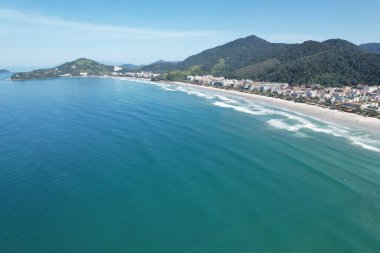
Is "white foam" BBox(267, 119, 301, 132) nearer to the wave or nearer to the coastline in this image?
the wave

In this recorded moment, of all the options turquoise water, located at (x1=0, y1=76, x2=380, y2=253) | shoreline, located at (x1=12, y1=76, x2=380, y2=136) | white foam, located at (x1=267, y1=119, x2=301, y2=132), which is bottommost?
turquoise water, located at (x1=0, y1=76, x2=380, y2=253)

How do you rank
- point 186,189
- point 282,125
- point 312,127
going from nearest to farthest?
point 186,189 → point 312,127 → point 282,125

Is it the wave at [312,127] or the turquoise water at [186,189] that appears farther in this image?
the wave at [312,127]

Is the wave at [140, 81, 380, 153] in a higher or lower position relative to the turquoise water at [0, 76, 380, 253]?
higher

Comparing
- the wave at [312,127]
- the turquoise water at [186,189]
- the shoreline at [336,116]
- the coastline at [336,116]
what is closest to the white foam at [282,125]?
the wave at [312,127]

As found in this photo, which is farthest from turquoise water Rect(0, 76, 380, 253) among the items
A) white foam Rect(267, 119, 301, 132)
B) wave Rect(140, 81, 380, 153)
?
white foam Rect(267, 119, 301, 132)

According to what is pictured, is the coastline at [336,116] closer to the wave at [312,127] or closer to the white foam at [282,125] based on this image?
the wave at [312,127]

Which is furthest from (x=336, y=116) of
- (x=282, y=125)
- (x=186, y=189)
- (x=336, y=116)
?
(x=186, y=189)

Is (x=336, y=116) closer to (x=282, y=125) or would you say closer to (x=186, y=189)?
(x=282, y=125)

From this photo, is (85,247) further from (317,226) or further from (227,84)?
(227,84)

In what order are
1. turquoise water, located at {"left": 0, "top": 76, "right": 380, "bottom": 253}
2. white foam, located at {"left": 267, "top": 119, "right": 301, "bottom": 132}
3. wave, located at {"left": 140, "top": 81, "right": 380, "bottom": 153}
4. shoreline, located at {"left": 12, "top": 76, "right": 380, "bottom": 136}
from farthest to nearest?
shoreline, located at {"left": 12, "top": 76, "right": 380, "bottom": 136} → white foam, located at {"left": 267, "top": 119, "right": 301, "bottom": 132} → wave, located at {"left": 140, "top": 81, "right": 380, "bottom": 153} → turquoise water, located at {"left": 0, "top": 76, "right": 380, "bottom": 253}
